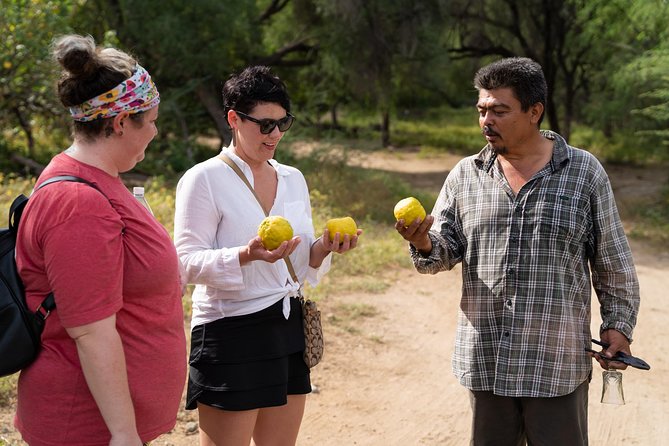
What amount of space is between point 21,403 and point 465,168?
5.89 ft

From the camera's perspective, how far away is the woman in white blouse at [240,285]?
9.09ft

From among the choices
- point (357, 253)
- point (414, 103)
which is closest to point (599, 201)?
point (357, 253)

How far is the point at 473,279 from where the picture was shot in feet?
9.68

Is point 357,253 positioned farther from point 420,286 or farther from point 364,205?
point 364,205

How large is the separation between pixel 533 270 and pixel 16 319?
5.72 ft

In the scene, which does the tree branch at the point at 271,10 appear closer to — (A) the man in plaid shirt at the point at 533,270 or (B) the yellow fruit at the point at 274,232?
(A) the man in plaid shirt at the point at 533,270

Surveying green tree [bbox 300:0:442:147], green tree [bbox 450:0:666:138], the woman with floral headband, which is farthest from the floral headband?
green tree [bbox 450:0:666:138]

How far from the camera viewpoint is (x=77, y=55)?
211 cm

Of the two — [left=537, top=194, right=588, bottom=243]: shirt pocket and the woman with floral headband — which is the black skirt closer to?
the woman with floral headband

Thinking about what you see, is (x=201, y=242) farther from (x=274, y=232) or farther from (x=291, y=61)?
(x=291, y=61)

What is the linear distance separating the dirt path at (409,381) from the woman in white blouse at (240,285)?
68.8 inches

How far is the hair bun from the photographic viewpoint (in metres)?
2.10

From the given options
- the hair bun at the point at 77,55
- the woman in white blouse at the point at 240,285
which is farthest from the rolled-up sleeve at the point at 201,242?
the hair bun at the point at 77,55

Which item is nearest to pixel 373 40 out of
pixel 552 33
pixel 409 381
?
pixel 552 33
